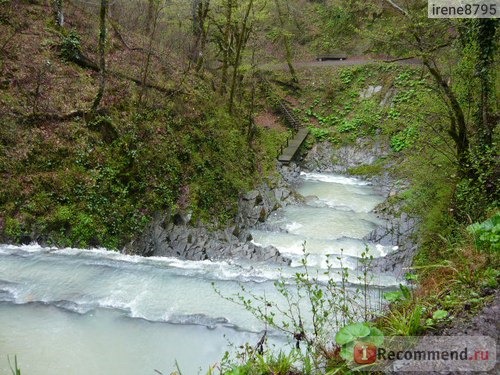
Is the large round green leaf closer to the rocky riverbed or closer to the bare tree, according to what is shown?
the rocky riverbed

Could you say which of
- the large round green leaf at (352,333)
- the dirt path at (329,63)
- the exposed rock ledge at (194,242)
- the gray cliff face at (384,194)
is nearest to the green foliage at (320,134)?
the gray cliff face at (384,194)

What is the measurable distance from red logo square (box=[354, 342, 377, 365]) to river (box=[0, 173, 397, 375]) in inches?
47.1

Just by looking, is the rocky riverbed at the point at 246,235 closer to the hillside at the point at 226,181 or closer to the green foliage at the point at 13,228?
Result: the hillside at the point at 226,181

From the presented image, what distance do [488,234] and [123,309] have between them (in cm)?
577

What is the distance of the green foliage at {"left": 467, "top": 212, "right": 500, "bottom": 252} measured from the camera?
4363 millimetres

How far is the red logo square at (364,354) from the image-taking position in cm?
310

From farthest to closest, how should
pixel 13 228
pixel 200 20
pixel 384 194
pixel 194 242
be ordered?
pixel 384 194
pixel 200 20
pixel 194 242
pixel 13 228

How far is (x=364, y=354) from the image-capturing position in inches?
122

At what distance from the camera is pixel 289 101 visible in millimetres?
24156

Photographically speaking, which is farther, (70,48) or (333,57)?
(333,57)

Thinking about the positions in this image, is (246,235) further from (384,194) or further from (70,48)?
(70,48)

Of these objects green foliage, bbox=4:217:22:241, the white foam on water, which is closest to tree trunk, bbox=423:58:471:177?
green foliage, bbox=4:217:22:241

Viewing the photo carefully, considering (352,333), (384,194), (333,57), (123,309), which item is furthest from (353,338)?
(333,57)

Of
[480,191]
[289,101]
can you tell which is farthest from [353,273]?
[289,101]
